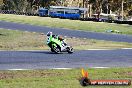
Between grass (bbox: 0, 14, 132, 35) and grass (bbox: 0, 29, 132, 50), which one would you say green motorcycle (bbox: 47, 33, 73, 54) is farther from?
grass (bbox: 0, 14, 132, 35)

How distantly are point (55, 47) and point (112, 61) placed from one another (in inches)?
172

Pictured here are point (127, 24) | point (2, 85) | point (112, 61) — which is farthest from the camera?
point (127, 24)

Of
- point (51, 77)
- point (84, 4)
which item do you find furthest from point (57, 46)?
point (84, 4)

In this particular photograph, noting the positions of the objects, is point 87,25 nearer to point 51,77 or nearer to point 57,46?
point 57,46

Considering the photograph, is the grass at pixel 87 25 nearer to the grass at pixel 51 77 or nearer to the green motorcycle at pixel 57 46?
the green motorcycle at pixel 57 46

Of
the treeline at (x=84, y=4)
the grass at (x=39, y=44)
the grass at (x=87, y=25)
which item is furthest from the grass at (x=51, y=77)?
the treeline at (x=84, y=4)

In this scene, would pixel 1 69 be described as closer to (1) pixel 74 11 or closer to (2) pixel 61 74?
(2) pixel 61 74

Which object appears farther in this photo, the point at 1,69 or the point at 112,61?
the point at 112,61

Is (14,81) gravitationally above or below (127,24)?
above

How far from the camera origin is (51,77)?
12711 mm

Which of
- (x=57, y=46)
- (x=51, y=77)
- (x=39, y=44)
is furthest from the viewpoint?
(x=39, y=44)

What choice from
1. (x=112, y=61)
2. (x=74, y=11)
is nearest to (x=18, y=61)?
(x=112, y=61)

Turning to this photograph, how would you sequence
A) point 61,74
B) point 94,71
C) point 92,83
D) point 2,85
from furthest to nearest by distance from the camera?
point 94,71, point 61,74, point 2,85, point 92,83

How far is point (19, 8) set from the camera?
155m
